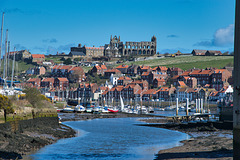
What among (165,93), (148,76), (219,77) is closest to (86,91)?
(148,76)

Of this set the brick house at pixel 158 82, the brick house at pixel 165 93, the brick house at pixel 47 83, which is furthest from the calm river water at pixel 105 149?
the brick house at pixel 47 83

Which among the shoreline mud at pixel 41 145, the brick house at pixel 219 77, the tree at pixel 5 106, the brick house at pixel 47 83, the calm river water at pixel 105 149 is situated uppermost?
the brick house at pixel 219 77

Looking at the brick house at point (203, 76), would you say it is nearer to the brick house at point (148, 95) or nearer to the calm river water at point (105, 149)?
the brick house at point (148, 95)

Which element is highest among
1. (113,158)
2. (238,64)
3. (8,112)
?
(238,64)

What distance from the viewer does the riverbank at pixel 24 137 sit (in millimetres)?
27405

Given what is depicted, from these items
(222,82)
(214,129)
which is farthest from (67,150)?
(222,82)

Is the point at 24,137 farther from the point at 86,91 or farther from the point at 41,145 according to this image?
the point at 86,91

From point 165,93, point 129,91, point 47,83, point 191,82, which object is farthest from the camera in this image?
point 47,83

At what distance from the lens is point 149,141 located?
40844 millimetres

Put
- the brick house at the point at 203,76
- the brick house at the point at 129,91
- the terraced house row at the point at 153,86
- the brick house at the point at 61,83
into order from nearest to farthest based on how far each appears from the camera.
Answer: the terraced house row at the point at 153,86
the brick house at the point at 129,91
the brick house at the point at 203,76
the brick house at the point at 61,83

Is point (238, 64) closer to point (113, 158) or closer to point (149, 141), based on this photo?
point (113, 158)

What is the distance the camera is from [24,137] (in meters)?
32.8

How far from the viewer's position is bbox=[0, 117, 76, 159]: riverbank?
1079 inches

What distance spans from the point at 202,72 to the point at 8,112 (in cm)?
15419
